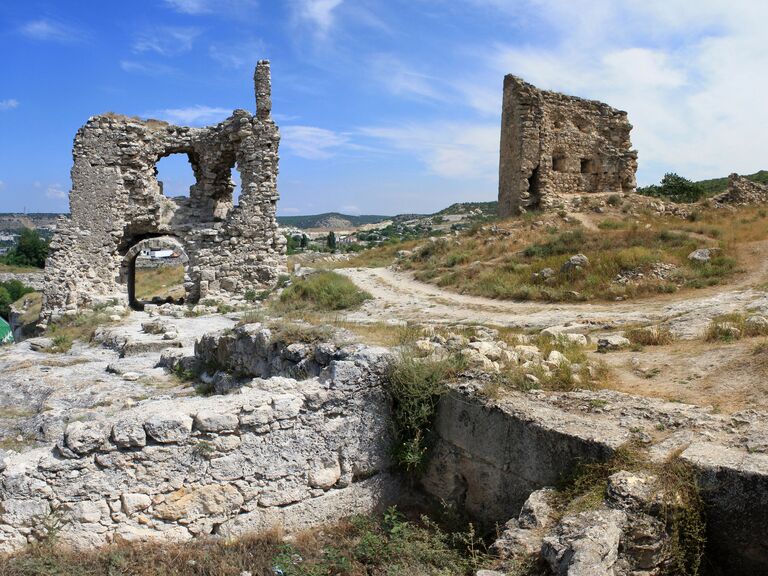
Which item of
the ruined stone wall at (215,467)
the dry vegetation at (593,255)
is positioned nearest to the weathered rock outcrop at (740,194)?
the dry vegetation at (593,255)

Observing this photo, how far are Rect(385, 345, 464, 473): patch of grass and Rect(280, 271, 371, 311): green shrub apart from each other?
758 cm

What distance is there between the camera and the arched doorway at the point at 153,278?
1664 centimetres

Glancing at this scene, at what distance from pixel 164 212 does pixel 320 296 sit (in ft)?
17.3

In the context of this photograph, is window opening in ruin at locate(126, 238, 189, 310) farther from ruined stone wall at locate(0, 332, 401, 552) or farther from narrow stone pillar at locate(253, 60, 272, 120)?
ruined stone wall at locate(0, 332, 401, 552)

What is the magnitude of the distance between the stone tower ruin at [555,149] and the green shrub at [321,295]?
937cm

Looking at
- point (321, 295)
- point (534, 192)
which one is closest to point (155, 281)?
point (321, 295)

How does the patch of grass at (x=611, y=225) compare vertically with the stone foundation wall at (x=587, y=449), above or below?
above

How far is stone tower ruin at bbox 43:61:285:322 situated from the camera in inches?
596

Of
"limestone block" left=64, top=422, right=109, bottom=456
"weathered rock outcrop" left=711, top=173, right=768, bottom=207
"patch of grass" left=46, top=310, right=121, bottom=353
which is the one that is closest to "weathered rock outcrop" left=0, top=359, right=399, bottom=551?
"limestone block" left=64, top=422, right=109, bottom=456

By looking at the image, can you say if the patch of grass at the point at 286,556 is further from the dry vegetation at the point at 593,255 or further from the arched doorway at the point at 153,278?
the arched doorway at the point at 153,278

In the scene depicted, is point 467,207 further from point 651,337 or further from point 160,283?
point 651,337

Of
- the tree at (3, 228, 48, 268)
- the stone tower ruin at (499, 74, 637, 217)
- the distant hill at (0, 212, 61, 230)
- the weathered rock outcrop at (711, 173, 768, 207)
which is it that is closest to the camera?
the weathered rock outcrop at (711, 173, 768, 207)

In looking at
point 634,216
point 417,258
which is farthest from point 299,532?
point 634,216

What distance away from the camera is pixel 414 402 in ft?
18.5
